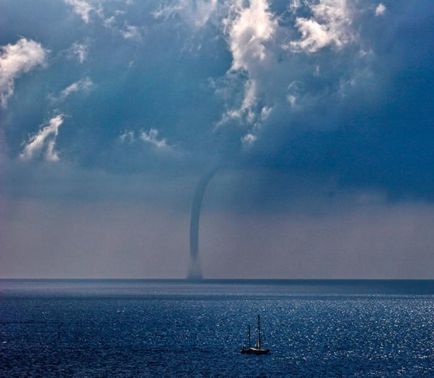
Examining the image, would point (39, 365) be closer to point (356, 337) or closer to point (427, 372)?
point (427, 372)

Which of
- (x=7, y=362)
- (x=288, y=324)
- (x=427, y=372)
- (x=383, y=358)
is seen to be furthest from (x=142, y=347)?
(x=288, y=324)

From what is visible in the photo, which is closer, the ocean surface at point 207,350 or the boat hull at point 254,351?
the ocean surface at point 207,350

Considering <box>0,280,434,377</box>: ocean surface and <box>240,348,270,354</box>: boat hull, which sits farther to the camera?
<box>240,348,270,354</box>: boat hull

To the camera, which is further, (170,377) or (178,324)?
(178,324)

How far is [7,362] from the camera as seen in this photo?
113438 mm

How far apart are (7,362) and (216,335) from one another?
179 feet

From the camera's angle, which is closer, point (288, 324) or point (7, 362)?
point (7, 362)

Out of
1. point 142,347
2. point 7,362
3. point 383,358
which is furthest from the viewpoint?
point 142,347

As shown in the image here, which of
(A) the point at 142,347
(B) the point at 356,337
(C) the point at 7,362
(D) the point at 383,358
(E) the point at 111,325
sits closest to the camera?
(C) the point at 7,362

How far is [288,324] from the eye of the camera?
642 feet

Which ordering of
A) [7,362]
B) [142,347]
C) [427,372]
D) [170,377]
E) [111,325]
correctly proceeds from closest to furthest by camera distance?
[170,377], [427,372], [7,362], [142,347], [111,325]

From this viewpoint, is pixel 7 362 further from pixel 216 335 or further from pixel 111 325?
pixel 111 325

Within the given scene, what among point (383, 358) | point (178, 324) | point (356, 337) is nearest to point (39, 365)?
point (383, 358)

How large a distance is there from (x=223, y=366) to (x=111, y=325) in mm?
80681
